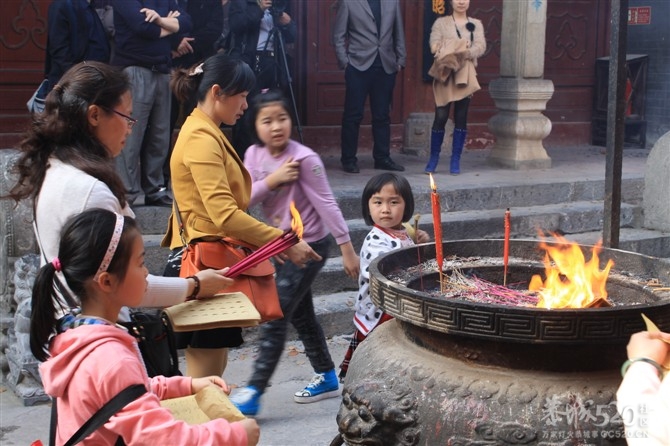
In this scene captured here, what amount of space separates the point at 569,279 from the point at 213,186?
1.50m

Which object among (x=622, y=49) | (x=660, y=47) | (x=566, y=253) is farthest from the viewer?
(x=660, y=47)

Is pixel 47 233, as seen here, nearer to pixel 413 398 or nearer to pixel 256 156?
pixel 413 398

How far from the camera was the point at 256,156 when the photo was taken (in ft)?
14.8

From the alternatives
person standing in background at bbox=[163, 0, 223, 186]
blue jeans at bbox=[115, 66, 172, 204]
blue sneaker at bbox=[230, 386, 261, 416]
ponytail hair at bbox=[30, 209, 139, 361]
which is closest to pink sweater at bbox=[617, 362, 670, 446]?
ponytail hair at bbox=[30, 209, 139, 361]

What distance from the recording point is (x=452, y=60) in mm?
8469

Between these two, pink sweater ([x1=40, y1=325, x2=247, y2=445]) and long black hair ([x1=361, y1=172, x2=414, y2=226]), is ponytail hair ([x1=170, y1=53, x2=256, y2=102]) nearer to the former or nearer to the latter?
long black hair ([x1=361, y1=172, x2=414, y2=226])

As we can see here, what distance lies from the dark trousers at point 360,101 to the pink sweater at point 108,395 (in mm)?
6272

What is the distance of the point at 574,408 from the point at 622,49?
2.06 metres

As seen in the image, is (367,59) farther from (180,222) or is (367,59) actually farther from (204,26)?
(180,222)

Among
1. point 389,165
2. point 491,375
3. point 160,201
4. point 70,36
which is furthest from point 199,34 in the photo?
point 491,375

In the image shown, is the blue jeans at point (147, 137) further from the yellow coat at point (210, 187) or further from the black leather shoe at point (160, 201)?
the yellow coat at point (210, 187)

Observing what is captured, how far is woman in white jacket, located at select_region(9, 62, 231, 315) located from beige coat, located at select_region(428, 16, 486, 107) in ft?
19.1

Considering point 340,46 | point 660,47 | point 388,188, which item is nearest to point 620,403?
point 388,188

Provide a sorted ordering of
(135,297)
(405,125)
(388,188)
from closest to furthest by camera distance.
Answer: (135,297) → (388,188) → (405,125)
